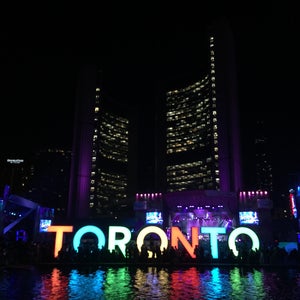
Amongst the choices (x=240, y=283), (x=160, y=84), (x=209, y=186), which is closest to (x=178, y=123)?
(x=160, y=84)

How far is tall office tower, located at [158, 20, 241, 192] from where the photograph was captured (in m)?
78.7

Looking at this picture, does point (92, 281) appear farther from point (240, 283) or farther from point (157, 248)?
point (157, 248)

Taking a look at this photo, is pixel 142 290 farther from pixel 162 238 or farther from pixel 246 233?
pixel 246 233

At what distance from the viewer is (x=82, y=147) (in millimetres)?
90688

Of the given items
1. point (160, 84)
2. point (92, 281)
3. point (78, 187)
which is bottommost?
point (92, 281)

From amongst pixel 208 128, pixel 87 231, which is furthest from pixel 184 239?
pixel 208 128

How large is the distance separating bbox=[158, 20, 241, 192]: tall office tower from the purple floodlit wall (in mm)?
32435

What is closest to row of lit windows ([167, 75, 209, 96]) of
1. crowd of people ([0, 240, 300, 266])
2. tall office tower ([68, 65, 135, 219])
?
tall office tower ([68, 65, 135, 219])

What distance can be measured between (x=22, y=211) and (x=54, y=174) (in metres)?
122

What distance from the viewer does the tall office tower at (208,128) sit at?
7869cm

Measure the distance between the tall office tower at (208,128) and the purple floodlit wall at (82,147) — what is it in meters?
32.4

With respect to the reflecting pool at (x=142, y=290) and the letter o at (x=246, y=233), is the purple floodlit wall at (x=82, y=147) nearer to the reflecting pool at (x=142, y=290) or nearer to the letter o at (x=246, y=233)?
the letter o at (x=246, y=233)

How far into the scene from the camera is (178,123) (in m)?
127

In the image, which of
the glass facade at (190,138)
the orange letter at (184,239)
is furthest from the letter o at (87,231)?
the glass facade at (190,138)
